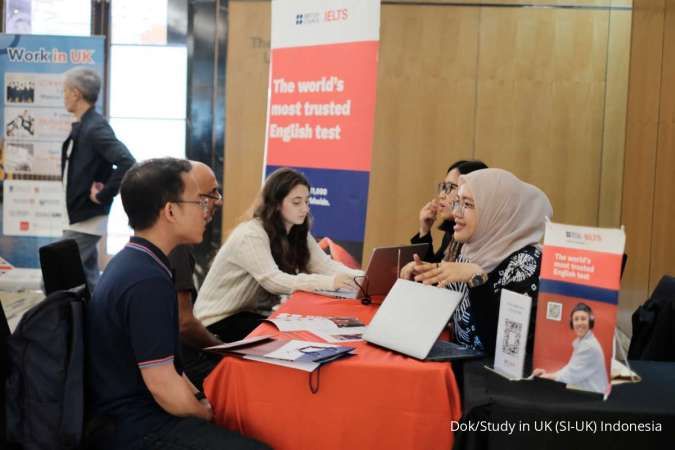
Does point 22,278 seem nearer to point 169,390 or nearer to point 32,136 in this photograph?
point 32,136

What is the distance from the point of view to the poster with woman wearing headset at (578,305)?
158 centimetres

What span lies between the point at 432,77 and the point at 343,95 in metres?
2.07

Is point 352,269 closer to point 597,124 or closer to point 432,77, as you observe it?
point 432,77

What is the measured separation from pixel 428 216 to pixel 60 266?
6.07ft

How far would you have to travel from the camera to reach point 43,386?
1690 millimetres

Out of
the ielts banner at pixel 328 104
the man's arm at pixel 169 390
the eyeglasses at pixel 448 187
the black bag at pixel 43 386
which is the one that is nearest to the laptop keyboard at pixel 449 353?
the man's arm at pixel 169 390

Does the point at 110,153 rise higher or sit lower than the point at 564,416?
higher

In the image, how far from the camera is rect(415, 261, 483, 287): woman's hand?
6.79 feet

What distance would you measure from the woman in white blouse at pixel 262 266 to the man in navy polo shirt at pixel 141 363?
1211mm

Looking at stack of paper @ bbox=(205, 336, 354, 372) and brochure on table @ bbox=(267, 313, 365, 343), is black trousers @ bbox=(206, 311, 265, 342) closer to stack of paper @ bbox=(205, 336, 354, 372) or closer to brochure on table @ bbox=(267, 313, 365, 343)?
brochure on table @ bbox=(267, 313, 365, 343)

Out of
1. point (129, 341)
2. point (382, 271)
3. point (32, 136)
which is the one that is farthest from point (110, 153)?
point (129, 341)

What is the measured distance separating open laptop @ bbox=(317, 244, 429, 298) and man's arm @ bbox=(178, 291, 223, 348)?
60 cm

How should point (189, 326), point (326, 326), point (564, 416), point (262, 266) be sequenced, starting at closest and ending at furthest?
point (564, 416)
point (326, 326)
point (189, 326)
point (262, 266)
